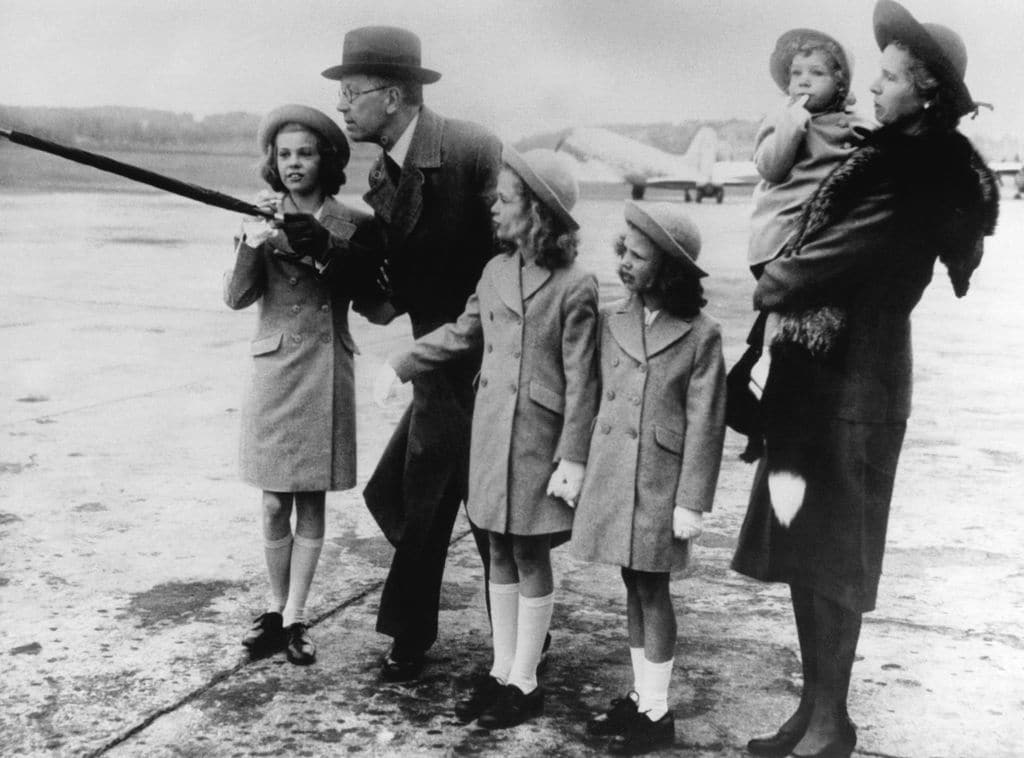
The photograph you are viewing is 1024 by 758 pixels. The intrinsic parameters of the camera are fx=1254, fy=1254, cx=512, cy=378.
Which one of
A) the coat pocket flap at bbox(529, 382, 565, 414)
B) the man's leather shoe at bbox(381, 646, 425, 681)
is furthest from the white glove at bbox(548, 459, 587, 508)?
the man's leather shoe at bbox(381, 646, 425, 681)

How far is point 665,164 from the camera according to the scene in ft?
161

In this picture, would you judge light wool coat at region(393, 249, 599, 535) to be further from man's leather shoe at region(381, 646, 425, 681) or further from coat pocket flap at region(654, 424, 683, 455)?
man's leather shoe at region(381, 646, 425, 681)

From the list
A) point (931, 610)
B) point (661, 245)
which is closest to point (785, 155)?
point (661, 245)

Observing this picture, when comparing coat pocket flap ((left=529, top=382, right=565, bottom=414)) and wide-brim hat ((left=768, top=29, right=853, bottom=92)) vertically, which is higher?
wide-brim hat ((left=768, top=29, right=853, bottom=92))

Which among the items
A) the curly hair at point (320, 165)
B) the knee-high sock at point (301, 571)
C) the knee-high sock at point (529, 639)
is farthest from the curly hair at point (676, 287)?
the knee-high sock at point (301, 571)

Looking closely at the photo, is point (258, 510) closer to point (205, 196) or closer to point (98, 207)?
point (205, 196)

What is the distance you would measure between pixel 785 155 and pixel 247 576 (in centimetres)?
237

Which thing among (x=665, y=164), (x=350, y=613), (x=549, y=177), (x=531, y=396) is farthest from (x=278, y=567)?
(x=665, y=164)

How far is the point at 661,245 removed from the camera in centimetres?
299

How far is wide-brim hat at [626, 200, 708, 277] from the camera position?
2984 mm

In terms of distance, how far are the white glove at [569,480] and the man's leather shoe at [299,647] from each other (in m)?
0.95

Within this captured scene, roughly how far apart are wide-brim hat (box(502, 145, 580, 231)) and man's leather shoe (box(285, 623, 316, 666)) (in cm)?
141

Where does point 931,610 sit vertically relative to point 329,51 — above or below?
below

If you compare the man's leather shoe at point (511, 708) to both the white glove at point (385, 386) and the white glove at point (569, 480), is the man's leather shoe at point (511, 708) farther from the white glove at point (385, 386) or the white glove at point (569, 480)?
the white glove at point (385, 386)
